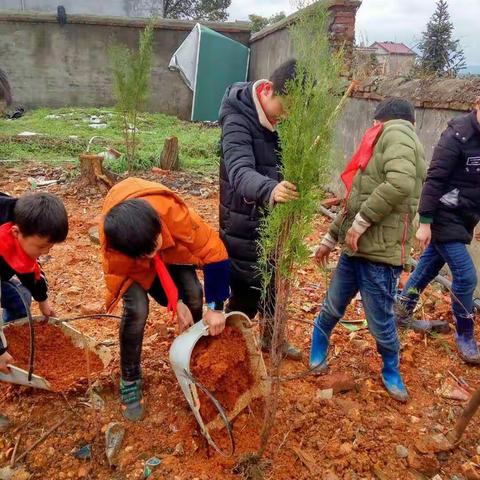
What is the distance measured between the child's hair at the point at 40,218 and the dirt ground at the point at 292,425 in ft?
2.95

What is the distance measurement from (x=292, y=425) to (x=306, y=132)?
1597 millimetres

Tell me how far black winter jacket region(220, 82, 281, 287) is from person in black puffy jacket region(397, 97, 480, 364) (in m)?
1.14

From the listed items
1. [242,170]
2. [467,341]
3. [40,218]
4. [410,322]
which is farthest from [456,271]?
[40,218]

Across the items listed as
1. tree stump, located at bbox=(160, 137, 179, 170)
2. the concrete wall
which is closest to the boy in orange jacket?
tree stump, located at bbox=(160, 137, 179, 170)

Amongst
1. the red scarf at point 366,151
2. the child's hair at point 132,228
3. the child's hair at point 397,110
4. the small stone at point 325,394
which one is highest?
the child's hair at point 397,110

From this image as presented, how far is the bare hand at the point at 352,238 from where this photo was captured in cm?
255

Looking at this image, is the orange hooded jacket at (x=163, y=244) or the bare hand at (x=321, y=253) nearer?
the orange hooded jacket at (x=163, y=244)

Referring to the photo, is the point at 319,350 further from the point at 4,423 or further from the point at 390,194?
the point at 4,423

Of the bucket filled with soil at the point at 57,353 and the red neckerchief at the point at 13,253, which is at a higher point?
the red neckerchief at the point at 13,253

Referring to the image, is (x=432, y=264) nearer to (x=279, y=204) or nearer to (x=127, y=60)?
(x=279, y=204)

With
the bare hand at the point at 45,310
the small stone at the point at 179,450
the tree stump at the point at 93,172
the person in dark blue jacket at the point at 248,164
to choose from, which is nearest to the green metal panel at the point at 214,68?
the tree stump at the point at 93,172

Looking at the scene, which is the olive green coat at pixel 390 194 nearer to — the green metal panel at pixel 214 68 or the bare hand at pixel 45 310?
the bare hand at pixel 45 310

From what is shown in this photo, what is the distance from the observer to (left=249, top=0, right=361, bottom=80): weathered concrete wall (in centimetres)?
641

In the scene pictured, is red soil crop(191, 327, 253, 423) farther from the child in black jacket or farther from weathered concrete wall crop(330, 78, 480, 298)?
weathered concrete wall crop(330, 78, 480, 298)
